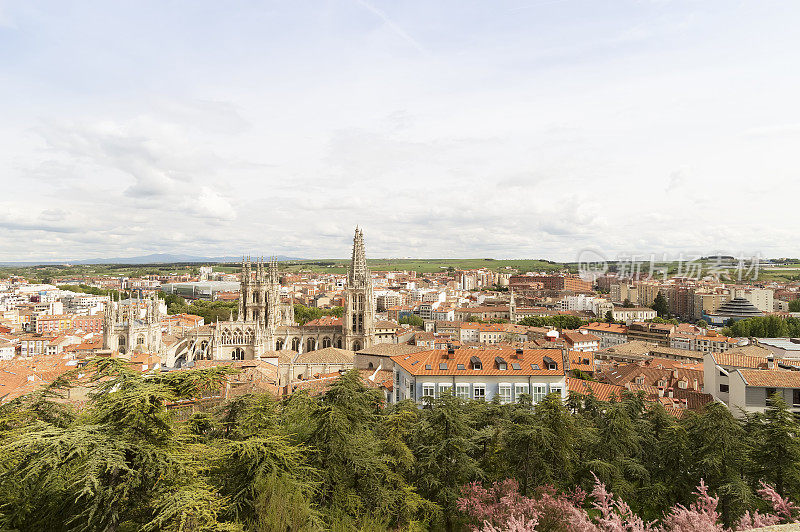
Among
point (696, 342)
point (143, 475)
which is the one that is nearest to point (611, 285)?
point (696, 342)

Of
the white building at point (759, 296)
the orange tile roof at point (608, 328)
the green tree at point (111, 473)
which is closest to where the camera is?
the green tree at point (111, 473)

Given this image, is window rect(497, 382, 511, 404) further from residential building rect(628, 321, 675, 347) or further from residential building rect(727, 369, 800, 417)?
residential building rect(628, 321, 675, 347)

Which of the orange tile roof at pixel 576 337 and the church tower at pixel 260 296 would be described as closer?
the church tower at pixel 260 296

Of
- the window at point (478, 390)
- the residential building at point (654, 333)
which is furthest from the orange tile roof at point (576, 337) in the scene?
the window at point (478, 390)

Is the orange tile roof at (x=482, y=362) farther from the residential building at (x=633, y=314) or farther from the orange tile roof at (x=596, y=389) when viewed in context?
the residential building at (x=633, y=314)

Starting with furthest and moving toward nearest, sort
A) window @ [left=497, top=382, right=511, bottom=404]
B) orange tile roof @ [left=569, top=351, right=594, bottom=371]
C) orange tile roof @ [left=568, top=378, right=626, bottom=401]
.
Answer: orange tile roof @ [left=569, top=351, right=594, bottom=371], orange tile roof @ [left=568, top=378, right=626, bottom=401], window @ [left=497, top=382, right=511, bottom=404]

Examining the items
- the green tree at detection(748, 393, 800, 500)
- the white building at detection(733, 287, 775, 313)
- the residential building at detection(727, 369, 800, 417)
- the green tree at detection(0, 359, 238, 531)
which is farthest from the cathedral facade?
the white building at detection(733, 287, 775, 313)
